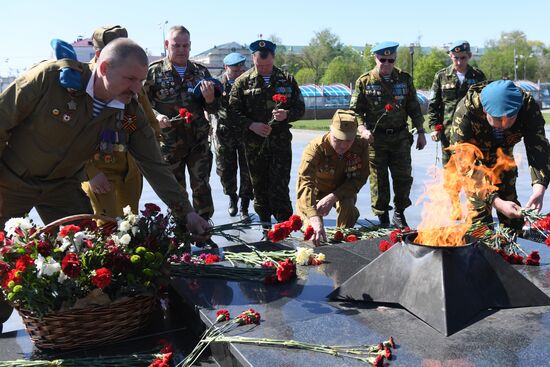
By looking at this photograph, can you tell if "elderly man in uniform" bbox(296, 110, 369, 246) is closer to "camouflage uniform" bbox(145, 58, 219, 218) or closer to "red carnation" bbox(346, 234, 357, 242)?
"red carnation" bbox(346, 234, 357, 242)

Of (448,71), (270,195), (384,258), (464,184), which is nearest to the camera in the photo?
(384,258)

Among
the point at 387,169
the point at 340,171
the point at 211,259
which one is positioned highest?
the point at 340,171

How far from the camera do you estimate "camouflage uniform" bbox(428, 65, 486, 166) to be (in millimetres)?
6715

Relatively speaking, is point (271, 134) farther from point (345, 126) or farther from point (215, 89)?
point (345, 126)

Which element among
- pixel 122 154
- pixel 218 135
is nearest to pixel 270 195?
pixel 218 135

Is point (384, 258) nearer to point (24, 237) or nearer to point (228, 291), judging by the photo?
point (228, 291)

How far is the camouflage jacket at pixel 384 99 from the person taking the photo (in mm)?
6098

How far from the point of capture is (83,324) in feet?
7.77

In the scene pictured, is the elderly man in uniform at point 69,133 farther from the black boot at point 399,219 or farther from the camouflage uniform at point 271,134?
the black boot at point 399,219

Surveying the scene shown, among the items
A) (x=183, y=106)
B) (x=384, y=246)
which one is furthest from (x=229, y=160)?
(x=384, y=246)

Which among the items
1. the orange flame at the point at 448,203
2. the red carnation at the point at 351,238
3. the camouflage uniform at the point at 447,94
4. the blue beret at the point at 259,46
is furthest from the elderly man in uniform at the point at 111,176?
the camouflage uniform at the point at 447,94

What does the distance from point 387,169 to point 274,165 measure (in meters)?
1.27

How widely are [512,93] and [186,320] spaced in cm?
242

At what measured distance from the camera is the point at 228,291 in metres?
2.87
